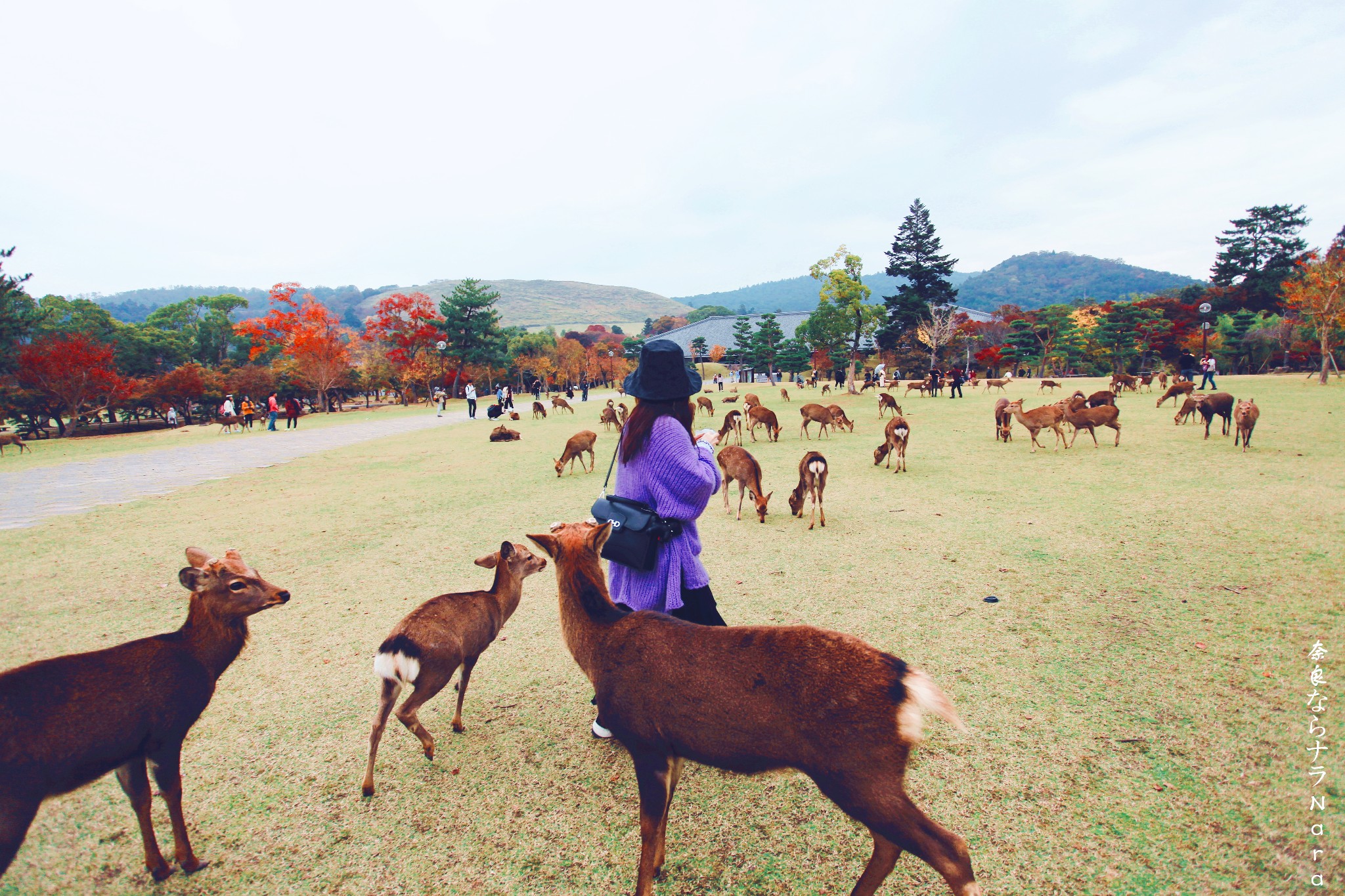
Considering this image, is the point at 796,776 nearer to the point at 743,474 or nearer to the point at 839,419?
the point at 743,474

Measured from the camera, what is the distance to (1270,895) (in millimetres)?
1995

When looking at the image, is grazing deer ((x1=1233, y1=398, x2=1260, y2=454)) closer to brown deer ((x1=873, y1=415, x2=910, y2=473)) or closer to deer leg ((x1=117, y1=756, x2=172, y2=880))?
brown deer ((x1=873, y1=415, x2=910, y2=473))

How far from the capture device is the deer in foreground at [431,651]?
2828mm

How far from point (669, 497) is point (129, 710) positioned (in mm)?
2238

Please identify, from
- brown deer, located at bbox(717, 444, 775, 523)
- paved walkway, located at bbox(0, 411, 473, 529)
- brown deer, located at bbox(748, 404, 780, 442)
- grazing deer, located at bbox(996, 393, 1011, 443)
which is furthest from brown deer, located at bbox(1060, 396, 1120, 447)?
paved walkway, located at bbox(0, 411, 473, 529)

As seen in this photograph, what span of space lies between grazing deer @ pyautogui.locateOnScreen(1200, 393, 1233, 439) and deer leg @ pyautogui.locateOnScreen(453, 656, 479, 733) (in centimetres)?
1453

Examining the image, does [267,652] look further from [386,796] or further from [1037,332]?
[1037,332]

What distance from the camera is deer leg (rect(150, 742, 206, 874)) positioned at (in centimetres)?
228

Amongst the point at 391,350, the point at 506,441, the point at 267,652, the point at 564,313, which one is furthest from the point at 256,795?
the point at 564,313

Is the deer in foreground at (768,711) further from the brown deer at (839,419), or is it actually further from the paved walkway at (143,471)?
the brown deer at (839,419)

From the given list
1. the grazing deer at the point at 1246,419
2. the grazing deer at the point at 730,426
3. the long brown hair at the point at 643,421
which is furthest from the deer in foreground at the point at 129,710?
the grazing deer at the point at 1246,419

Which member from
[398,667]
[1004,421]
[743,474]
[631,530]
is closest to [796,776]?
[631,530]

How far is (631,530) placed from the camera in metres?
2.53

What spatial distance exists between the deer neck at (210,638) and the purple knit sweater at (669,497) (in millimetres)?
1745
